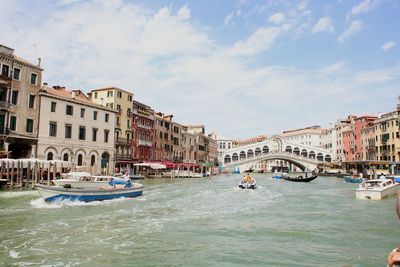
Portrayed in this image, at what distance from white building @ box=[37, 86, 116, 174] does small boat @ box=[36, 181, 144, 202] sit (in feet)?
40.8

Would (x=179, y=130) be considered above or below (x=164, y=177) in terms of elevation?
above

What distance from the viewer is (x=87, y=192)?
18.0 metres

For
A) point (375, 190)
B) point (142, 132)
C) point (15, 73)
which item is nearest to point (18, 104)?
point (15, 73)

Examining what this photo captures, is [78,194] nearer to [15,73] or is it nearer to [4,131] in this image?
[4,131]

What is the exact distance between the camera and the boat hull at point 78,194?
664 inches

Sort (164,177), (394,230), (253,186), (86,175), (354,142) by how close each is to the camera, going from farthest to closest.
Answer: (354,142) < (164,177) < (253,186) < (86,175) < (394,230)

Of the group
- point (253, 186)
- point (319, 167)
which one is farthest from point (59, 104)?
point (319, 167)

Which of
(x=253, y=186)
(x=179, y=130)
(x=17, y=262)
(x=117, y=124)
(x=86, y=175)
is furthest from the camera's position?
(x=179, y=130)

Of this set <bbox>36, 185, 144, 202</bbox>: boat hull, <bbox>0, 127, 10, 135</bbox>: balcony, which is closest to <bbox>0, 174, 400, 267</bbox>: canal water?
<bbox>36, 185, 144, 202</bbox>: boat hull

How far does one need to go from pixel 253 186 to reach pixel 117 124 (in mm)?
19268

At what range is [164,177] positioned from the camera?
152 ft

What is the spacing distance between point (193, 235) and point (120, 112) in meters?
32.4

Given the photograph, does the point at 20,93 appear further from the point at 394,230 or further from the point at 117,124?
the point at 394,230

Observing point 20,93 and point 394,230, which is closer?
point 394,230
